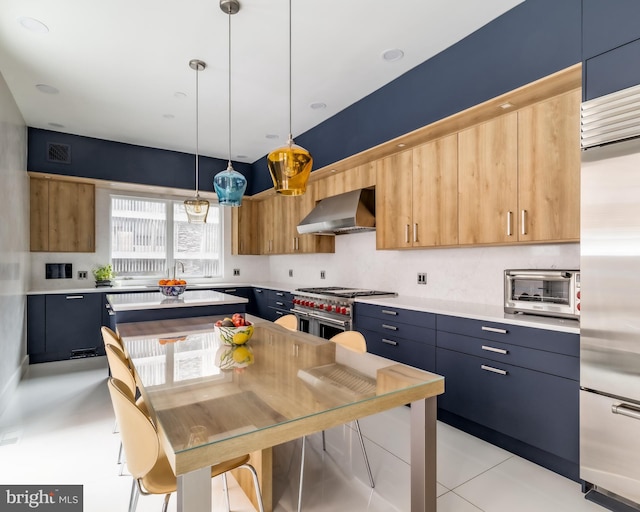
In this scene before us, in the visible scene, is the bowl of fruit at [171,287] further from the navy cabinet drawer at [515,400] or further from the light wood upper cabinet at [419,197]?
the navy cabinet drawer at [515,400]

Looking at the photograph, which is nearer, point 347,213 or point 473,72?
point 473,72

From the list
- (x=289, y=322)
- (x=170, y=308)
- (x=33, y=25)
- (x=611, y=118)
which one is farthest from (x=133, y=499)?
(x=33, y=25)

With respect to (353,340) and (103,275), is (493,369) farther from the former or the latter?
(103,275)

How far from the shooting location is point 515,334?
90.2 inches

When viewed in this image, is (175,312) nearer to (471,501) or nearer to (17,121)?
(471,501)

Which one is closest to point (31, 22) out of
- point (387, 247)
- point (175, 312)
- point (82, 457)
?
point (175, 312)

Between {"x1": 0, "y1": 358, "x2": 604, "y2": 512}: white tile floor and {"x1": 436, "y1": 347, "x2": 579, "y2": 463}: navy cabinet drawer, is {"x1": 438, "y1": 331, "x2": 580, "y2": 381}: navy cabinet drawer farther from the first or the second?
{"x1": 0, "y1": 358, "x2": 604, "y2": 512}: white tile floor

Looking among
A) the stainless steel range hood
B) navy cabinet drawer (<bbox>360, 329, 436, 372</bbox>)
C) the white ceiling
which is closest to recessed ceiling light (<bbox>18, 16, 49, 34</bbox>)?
the white ceiling

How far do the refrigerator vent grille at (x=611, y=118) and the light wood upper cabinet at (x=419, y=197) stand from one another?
1.01 meters

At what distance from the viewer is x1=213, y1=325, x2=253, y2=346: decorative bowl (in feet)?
6.61

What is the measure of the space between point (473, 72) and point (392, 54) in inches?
26.1

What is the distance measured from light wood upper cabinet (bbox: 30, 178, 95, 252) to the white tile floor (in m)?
2.36

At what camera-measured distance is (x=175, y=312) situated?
3244 millimetres

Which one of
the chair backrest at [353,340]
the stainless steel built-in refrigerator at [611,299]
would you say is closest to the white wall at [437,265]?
the stainless steel built-in refrigerator at [611,299]
